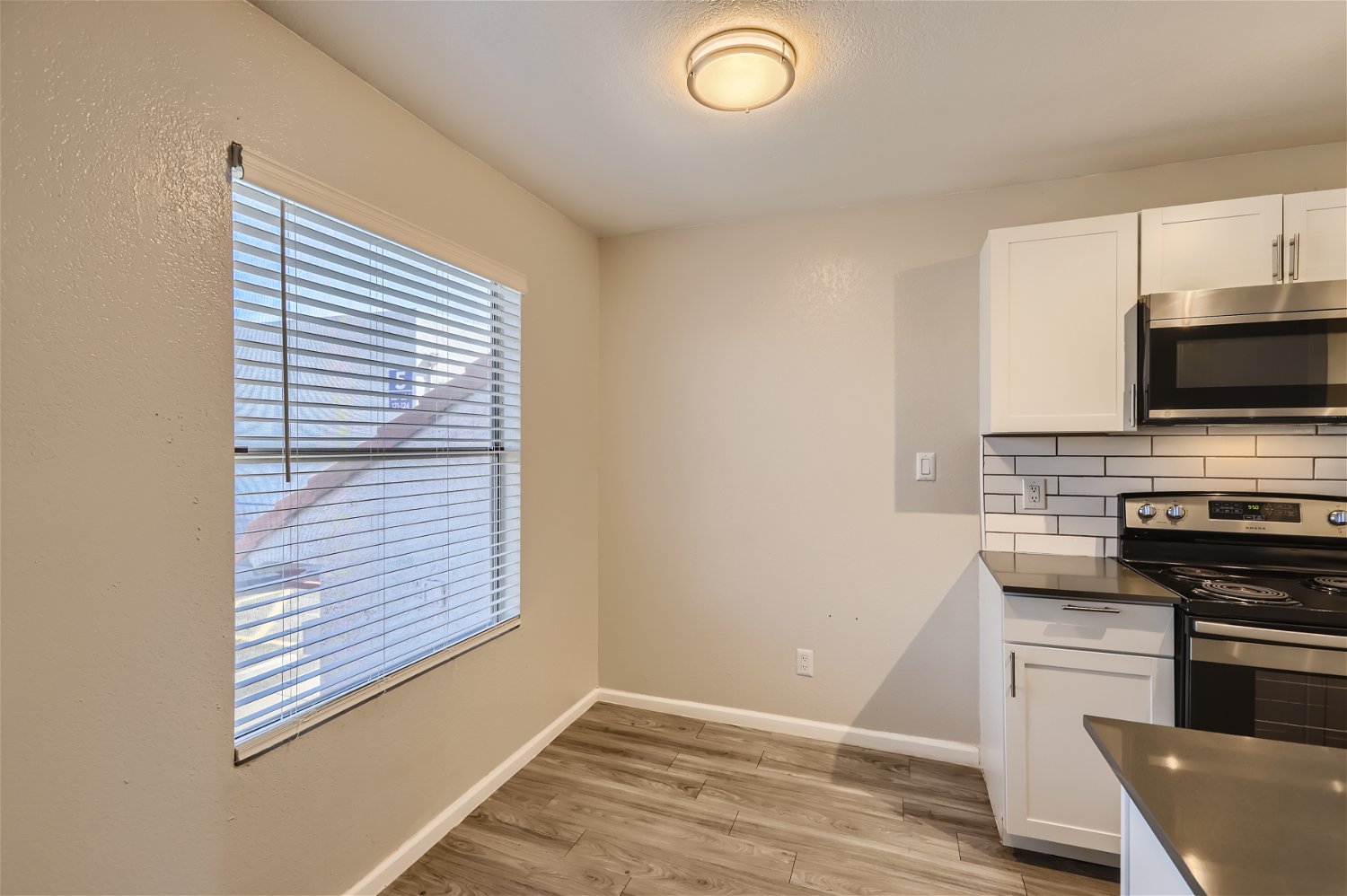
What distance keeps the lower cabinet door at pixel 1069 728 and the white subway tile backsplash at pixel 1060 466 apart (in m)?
0.78

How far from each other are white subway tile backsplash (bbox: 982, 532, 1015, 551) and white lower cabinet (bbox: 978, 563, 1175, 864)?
54 centimetres

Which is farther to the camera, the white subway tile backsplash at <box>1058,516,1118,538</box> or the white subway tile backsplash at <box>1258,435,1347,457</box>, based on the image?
the white subway tile backsplash at <box>1058,516,1118,538</box>

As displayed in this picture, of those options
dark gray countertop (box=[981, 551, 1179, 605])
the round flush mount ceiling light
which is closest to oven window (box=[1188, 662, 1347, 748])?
dark gray countertop (box=[981, 551, 1179, 605])

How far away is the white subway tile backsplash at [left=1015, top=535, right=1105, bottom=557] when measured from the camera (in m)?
2.29

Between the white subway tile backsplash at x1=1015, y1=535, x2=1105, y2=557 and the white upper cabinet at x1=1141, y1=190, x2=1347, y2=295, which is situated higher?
the white upper cabinet at x1=1141, y1=190, x2=1347, y2=295

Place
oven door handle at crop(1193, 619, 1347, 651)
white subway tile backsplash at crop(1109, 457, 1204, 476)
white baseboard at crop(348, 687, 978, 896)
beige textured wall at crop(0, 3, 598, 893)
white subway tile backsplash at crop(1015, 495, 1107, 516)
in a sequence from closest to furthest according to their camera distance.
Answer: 1. beige textured wall at crop(0, 3, 598, 893)
2. oven door handle at crop(1193, 619, 1347, 651)
3. white baseboard at crop(348, 687, 978, 896)
4. white subway tile backsplash at crop(1109, 457, 1204, 476)
5. white subway tile backsplash at crop(1015, 495, 1107, 516)

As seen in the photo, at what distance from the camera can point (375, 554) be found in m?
1.78

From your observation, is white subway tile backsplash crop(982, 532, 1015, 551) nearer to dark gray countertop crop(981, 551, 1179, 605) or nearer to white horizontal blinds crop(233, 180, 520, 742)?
dark gray countertop crop(981, 551, 1179, 605)

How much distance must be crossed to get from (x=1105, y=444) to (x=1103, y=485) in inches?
6.2

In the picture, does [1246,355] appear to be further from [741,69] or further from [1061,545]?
[741,69]

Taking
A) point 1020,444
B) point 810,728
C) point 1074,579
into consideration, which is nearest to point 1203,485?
point 1020,444

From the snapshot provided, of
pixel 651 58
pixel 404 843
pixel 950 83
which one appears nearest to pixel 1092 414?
pixel 950 83

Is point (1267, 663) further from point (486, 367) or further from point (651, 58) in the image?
point (486, 367)

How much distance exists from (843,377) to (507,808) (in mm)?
2207
